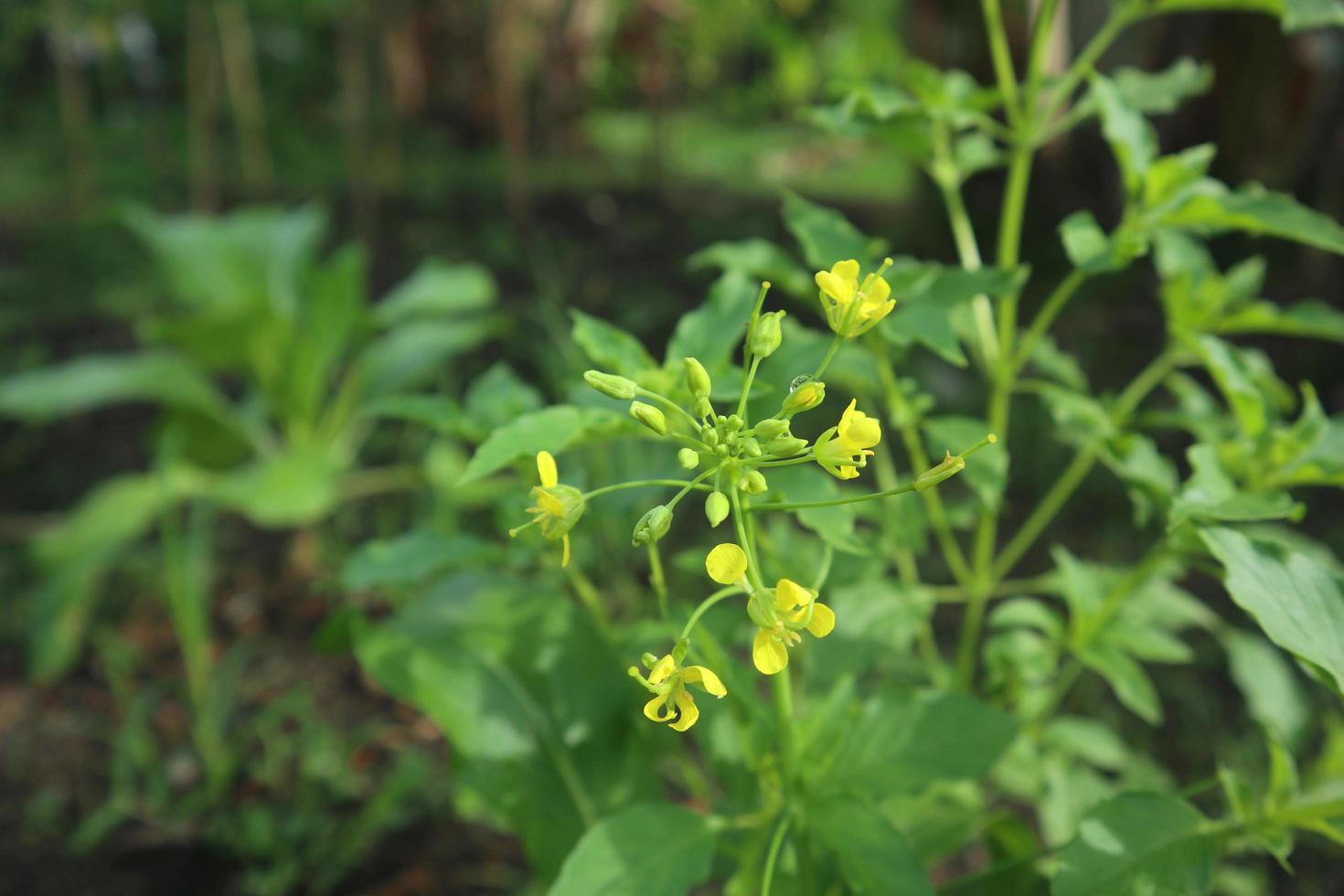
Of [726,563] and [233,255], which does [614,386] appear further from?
[233,255]

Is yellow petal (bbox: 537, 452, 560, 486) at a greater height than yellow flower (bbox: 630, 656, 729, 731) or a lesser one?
greater

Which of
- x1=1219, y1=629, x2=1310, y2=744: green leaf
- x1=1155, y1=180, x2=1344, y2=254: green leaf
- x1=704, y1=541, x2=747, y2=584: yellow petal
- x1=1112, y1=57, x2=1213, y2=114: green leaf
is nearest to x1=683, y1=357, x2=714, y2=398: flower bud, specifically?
x1=704, y1=541, x2=747, y2=584: yellow petal

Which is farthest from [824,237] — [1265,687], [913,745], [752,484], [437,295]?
[437,295]

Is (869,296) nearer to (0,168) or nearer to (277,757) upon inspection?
(277,757)

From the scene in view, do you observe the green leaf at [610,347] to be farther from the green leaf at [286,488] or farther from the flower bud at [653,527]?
the green leaf at [286,488]

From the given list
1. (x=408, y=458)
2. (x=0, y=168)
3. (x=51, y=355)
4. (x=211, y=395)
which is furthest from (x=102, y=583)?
(x=0, y=168)

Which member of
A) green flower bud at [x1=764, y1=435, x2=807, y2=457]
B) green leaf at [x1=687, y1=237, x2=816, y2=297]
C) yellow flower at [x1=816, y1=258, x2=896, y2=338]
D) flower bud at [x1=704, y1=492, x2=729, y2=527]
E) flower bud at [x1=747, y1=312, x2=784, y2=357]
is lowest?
green leaf at [x1=687, y1=237, x2=816, y2=297]

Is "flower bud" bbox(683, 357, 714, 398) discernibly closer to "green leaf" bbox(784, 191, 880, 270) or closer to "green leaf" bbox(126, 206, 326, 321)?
"green leaf" bbox(784, 191, 880, 270)
